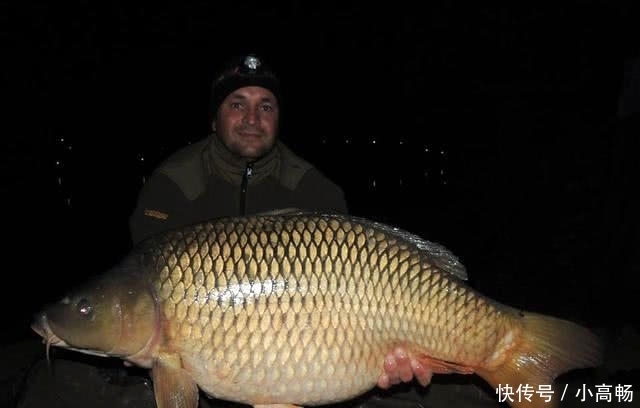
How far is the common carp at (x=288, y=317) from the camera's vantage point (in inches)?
57.2

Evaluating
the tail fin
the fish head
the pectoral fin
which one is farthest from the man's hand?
the fish head

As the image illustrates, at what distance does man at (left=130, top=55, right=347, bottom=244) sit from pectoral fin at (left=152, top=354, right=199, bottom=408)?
645mm

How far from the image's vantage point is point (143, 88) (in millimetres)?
23391

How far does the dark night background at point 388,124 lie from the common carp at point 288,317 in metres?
2.15

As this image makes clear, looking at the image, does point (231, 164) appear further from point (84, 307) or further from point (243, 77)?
point (84, 307)

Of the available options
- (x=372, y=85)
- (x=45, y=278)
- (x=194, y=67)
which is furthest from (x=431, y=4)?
(x=45, y=278)

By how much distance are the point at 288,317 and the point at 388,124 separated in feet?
59.1

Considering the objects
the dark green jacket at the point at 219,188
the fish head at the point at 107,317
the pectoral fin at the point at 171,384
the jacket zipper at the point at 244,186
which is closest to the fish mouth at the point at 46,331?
the fish head at the point at 107,317

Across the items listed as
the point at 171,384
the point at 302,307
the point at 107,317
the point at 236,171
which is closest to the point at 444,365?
the point at 302,307

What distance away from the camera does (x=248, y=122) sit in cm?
212

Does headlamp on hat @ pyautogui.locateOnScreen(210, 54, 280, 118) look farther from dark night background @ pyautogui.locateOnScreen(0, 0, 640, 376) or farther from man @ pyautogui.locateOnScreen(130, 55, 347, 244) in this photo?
dark night background @ pyautogui.locateOnScreen(0, 0, 640, 376)

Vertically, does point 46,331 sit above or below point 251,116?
below

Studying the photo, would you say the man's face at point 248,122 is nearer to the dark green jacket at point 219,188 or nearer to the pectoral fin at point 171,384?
the dark green jacket at point 219,188

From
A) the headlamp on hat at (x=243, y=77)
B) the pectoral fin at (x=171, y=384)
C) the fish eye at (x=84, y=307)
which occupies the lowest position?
the pectoral fin at (x=171, y=384)
